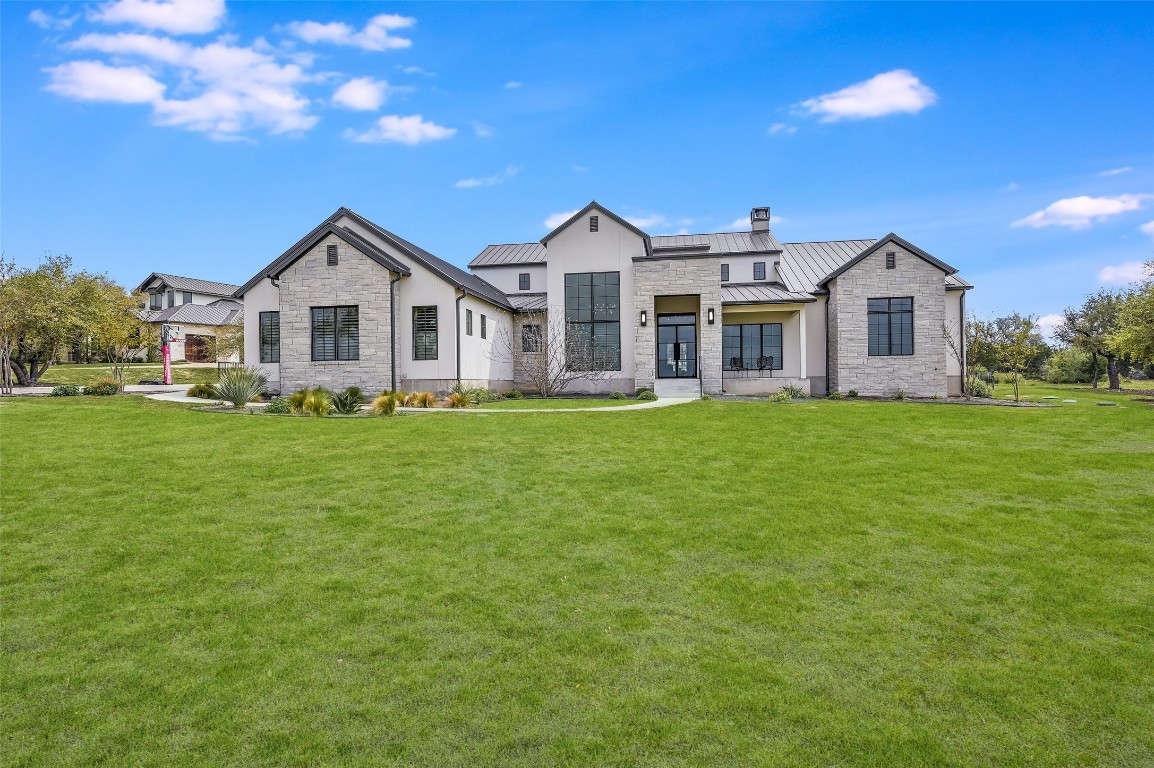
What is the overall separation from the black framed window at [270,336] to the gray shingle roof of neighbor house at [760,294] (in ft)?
63.2

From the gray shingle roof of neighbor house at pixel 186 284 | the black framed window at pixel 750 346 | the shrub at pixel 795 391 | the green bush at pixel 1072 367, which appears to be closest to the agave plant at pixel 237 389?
the black framed window at pixel 750 346

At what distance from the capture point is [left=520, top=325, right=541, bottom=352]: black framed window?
27.3m

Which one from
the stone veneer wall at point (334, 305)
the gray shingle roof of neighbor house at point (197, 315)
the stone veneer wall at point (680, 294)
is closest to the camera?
the stone veneer wall at point (334, 305)

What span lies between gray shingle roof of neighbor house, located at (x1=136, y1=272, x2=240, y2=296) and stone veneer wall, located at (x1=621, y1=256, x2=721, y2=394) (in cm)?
4548

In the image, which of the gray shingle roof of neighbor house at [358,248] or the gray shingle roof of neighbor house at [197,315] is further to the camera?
the gray shingle roof of neighbor house at [197,315]

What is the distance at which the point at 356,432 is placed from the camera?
41.3ft

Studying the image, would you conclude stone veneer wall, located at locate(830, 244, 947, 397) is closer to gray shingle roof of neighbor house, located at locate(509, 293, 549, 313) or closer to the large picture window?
gray shingle roof of neighbor house, located at locate(509, 293, 549, 313)

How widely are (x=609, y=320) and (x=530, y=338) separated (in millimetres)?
4024

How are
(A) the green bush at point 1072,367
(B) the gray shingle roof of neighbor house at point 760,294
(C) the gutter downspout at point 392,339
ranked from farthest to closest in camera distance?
(A) the green bush at point 1072,367 < (B) the gray shingle roof of neighbor house at point 760,294 < (C) the gutter downspout at point 392,339

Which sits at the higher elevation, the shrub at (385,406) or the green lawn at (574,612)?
the shrub at (385,406)

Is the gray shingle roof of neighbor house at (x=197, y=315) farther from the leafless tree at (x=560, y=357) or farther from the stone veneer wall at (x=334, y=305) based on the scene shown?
the leafless tree at (x=560, y=357)

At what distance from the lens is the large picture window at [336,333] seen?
Answer: 22.4 meters

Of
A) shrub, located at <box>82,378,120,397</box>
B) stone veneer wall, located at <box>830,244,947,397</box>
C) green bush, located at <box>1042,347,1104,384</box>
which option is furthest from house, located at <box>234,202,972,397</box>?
green bush, located at <box>1042,347,1104,384</box>

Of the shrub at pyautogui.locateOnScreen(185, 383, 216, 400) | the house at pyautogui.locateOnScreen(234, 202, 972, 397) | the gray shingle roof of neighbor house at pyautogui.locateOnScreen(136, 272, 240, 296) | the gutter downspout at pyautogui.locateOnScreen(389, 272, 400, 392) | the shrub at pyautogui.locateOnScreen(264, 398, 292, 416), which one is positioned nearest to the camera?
the shrub at pyautogui.locateOnScreen(264, 398, 292, 416)
